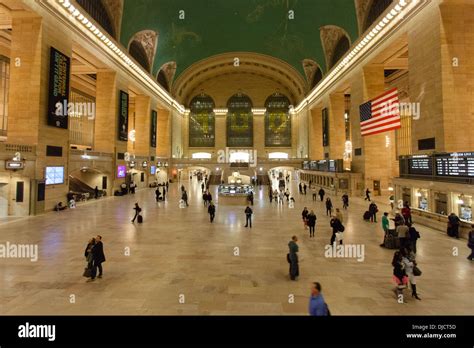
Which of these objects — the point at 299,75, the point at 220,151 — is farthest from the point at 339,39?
the point at 220,151

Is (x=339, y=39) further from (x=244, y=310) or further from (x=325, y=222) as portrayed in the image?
(x=244, y=310)

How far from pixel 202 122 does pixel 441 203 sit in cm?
4264

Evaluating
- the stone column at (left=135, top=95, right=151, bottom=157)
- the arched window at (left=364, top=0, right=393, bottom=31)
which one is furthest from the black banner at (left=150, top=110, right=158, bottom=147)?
the arched window at (left=364, top=0, right=393, bottom=31)

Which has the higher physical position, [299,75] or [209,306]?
[299,75]

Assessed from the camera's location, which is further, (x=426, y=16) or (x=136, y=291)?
(x=426, y=16)

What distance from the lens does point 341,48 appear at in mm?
27469

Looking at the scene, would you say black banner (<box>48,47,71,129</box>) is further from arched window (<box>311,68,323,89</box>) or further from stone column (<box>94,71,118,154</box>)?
arched window (<box>311,68,323,89</box>)

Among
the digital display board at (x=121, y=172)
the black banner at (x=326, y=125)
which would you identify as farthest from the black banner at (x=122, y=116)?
the black banner at (x=326, y=125)

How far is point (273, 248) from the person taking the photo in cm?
801

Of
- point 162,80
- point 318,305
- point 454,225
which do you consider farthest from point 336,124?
point 318,305
